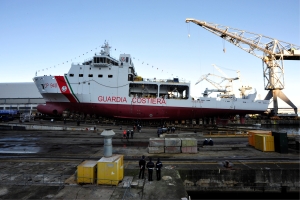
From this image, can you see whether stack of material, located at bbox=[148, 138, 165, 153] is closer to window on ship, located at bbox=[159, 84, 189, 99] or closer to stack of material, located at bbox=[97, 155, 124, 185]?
stack of material, located at bbox=[97, 155, 124, 185]

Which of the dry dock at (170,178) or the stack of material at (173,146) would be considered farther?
the stack of material at (173,146)

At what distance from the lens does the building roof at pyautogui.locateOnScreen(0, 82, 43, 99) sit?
9325 cm

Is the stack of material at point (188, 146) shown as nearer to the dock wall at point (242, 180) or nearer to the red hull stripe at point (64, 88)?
the dock wall at point (242, 180)

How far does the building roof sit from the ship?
6231 centimetres

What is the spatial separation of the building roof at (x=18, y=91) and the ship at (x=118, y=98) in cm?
6231

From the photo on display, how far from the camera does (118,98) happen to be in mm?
39000

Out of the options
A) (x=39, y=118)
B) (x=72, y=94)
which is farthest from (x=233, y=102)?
(x=39, y=118)

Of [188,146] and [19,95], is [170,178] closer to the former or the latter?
[188,146]

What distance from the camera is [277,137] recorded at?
16125 mm

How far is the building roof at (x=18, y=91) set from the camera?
93.2 metres

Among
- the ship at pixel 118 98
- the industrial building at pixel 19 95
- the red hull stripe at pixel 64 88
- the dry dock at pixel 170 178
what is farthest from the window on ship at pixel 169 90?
the industrial building at pixel 19 95

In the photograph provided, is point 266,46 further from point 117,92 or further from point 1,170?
point 1,170

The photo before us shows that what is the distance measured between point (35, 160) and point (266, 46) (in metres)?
57.7

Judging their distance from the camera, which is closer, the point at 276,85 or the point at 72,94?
the point at 72,94
